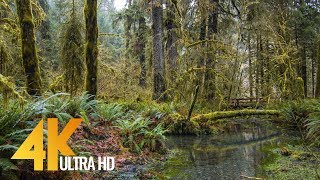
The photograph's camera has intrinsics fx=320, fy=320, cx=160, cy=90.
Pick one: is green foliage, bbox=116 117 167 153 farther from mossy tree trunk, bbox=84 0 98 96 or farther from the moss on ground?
the moss on ground

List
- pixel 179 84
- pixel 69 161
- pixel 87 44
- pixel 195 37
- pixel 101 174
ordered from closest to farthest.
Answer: pixel 69 161 → pixel 101 174 → pixel 87 44 → pixel 179 84 → pixel 195 37

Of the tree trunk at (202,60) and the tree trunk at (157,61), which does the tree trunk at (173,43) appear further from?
the tree trunk at (202,60)

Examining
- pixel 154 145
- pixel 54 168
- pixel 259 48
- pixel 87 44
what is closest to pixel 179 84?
pixel 87 44

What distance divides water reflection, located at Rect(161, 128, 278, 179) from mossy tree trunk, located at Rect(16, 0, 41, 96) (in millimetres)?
4359

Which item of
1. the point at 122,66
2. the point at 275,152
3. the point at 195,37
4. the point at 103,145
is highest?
the point at 195,37

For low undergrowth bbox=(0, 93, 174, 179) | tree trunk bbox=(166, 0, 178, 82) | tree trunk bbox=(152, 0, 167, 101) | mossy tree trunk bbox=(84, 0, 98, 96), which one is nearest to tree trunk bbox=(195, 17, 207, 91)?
tree trunk bbox=(166, 0, 178, 82)

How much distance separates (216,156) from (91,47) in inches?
205

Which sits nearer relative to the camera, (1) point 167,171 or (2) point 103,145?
(1) point 167,171

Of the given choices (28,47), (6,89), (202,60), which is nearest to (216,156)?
(6,89)

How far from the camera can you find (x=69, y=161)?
5.19m

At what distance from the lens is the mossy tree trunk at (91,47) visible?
404 inches

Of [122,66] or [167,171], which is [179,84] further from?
[167,171]

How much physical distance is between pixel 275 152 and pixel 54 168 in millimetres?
6194

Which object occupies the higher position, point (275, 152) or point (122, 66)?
point (122, 66)
